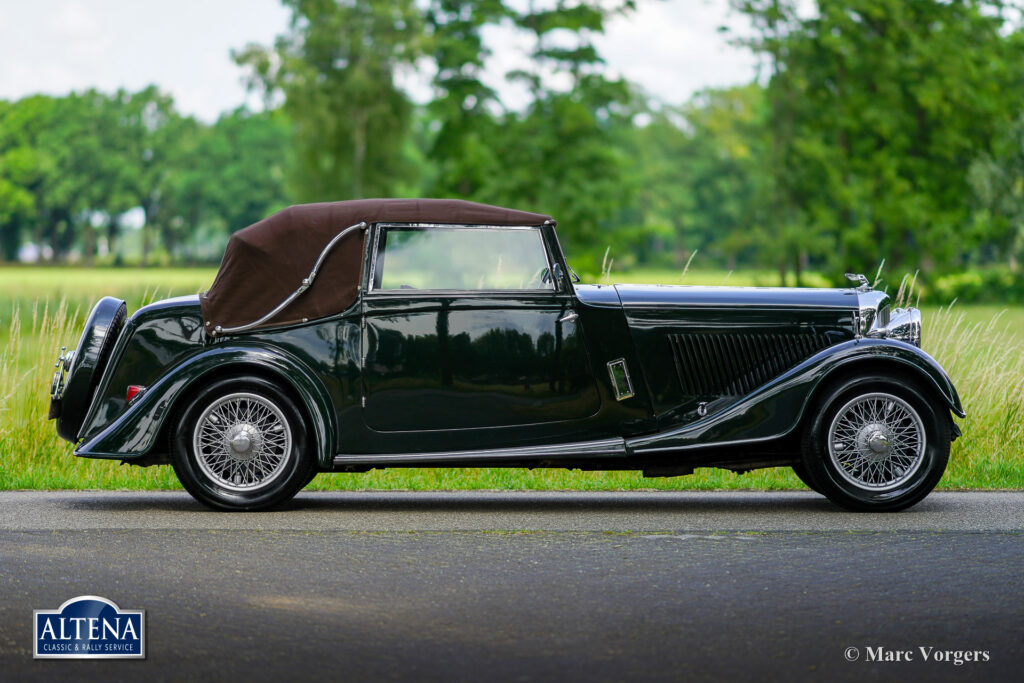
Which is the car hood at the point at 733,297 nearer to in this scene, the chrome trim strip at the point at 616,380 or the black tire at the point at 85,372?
the chrome trim strip at the point at 616,380

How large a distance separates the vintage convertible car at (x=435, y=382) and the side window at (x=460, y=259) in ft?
0.04

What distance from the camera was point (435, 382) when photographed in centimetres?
782

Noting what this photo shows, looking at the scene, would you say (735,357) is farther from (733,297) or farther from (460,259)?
(460,259)

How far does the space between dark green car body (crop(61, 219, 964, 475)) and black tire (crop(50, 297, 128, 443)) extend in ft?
0.40

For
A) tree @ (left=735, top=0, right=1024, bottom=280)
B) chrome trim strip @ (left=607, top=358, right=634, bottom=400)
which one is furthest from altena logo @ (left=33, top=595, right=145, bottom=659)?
tree @ (left=735, top=0, right=1024, bottom=280)

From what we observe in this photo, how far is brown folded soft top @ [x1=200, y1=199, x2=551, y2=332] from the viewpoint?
25.7 ft

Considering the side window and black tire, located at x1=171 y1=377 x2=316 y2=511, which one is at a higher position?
the side window

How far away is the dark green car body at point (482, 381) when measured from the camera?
25.4ft

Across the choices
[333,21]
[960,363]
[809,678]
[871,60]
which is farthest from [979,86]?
[809,678]

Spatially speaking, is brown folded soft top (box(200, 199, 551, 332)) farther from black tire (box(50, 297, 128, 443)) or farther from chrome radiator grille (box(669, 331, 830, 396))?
chrome radiator grille (box(669, 331, 830, 396))

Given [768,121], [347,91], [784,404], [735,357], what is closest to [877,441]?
[784,404]

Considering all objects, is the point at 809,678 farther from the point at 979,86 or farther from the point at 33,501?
the point at 979,86

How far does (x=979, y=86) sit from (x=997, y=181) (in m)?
4.05

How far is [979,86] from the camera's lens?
4838cm
